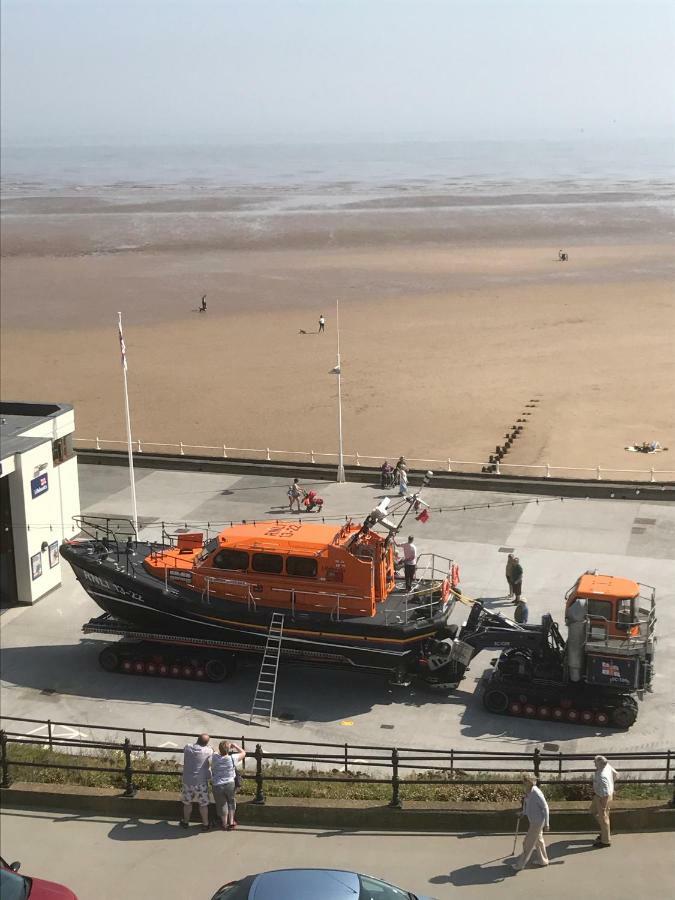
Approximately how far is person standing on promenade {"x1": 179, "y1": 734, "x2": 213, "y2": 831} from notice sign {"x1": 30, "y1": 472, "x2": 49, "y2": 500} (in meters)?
12.1

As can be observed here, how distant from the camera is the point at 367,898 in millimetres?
9438

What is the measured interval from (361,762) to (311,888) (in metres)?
6.05

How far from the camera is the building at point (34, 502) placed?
Answer: 23141 mm

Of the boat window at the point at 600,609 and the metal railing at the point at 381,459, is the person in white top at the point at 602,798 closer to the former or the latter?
the boat window at the point at 600,609

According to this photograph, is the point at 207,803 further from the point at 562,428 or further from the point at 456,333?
the point at 456,333

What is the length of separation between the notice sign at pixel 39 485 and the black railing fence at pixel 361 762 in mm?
5878

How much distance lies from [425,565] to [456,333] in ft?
95.7

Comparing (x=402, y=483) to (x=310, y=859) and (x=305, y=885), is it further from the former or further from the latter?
(x=305, y=885)

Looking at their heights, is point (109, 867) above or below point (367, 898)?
below

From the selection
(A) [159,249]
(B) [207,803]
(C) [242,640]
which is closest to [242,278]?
(A) [159,249]

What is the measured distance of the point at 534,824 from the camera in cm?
1127

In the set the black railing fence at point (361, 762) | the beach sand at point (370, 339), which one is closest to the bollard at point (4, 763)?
the black railing fence at point (361, 762)

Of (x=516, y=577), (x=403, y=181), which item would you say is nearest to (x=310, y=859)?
(x=516, y=577)

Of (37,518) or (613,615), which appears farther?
(37,518)
